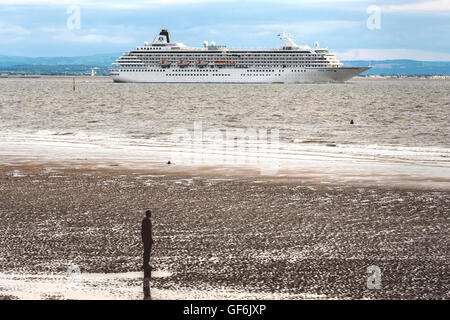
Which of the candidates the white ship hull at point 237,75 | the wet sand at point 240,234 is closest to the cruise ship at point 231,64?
the white ship hull at point 237,75

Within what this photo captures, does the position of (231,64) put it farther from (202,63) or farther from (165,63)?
(165,63)

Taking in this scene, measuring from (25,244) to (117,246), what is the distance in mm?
1492

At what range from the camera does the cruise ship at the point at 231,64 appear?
164388 millimetres

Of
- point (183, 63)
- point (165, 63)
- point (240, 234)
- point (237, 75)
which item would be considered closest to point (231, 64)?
point (237, 75)

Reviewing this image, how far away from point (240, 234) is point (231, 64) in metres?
157

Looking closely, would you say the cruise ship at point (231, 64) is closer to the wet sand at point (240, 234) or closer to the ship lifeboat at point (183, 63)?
the ship lifeboat at point (183, 63)

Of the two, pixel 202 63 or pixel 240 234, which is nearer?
pixel 240 234

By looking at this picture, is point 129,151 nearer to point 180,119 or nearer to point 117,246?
point 117,246

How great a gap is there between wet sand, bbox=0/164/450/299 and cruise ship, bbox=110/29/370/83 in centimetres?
14897

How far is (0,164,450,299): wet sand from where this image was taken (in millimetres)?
9125

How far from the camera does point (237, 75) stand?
547 feet

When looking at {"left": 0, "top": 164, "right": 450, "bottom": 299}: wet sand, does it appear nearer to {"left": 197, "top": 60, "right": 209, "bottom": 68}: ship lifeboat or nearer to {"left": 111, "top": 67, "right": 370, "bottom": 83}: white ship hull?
{"left": 111, "top": 67, "right": 370, "bottom": 83}: white ship hull

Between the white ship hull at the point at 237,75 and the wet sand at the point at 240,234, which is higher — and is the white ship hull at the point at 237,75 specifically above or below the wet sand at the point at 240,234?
above

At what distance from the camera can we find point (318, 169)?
20.2 meters
